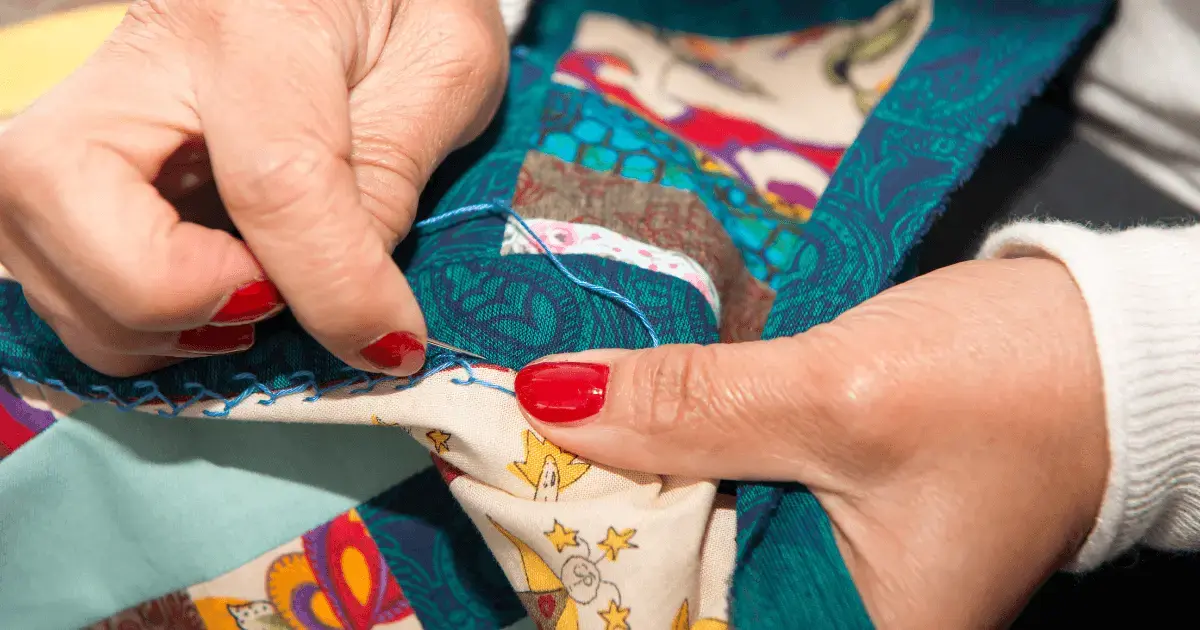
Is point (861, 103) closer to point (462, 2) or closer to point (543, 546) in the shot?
point (462, 2)

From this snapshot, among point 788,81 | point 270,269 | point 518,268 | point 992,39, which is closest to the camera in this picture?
point 270,269

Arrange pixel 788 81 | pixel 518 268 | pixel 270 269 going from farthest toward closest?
pixel 788 81 → pixel 518 268 → pixel 270 269

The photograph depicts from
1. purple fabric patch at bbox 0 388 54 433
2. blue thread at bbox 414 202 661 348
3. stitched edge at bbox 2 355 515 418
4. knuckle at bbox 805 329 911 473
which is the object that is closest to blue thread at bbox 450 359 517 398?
stitched edge at bbox 2 355 515 418

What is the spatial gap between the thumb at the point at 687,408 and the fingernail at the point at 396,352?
8 centimetres

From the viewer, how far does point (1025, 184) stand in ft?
2.84

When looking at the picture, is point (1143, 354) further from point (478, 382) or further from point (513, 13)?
point (513, 13)

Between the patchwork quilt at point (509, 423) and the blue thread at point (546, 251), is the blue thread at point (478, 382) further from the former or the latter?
the blue thread at point (546, 251)

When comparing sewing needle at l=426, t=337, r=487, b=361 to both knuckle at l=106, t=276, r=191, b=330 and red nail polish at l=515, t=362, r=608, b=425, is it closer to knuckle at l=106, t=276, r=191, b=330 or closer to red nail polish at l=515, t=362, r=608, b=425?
red nail polish at l=515, t=362, r=608, b=425

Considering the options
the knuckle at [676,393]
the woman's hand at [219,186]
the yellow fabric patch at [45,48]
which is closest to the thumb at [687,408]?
the knuckle at [676,393]

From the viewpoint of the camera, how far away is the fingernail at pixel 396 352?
0.52 m

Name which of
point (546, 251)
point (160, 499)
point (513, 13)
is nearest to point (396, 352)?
point (546, 251)

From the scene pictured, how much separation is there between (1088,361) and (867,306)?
0.50ft

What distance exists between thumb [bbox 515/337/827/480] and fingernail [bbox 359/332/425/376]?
8 cm

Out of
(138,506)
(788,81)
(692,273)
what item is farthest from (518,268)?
(788,81)
